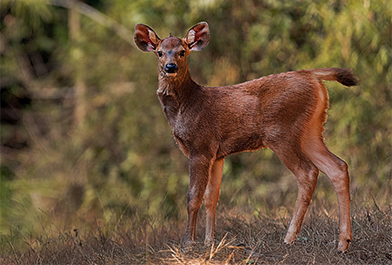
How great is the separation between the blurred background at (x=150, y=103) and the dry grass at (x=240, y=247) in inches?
31.6

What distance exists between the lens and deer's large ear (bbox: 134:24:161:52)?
4.25m

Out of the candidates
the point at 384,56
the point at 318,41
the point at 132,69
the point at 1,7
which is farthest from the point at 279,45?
the point at 1,7

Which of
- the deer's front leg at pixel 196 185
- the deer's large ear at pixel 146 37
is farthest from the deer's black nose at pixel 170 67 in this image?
the deer's front leg at pixel 196 185

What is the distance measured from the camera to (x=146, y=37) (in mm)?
4309

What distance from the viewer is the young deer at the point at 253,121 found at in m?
4.06

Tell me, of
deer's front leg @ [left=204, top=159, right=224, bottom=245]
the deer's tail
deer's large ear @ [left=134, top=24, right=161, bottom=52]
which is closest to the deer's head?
deer's large ear @ [left=134, top=24, right=161, bottom=52]

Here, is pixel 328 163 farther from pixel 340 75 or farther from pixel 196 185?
pixel 196 185

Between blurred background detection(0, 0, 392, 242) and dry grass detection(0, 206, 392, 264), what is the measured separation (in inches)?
31.6

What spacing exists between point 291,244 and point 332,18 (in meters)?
5.03

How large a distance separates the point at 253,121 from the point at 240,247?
1.07 meters

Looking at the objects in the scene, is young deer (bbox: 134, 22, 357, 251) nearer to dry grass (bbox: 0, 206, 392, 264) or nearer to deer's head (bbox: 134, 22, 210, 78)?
deer's head (bbox: 134, 22, 210, 78)

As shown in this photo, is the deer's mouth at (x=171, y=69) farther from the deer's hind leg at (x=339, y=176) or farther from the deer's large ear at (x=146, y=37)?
the deer's hind leg at (x=339, y=176)

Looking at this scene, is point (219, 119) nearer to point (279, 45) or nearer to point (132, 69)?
point (279, 45)

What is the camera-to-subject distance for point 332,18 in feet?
26.2
